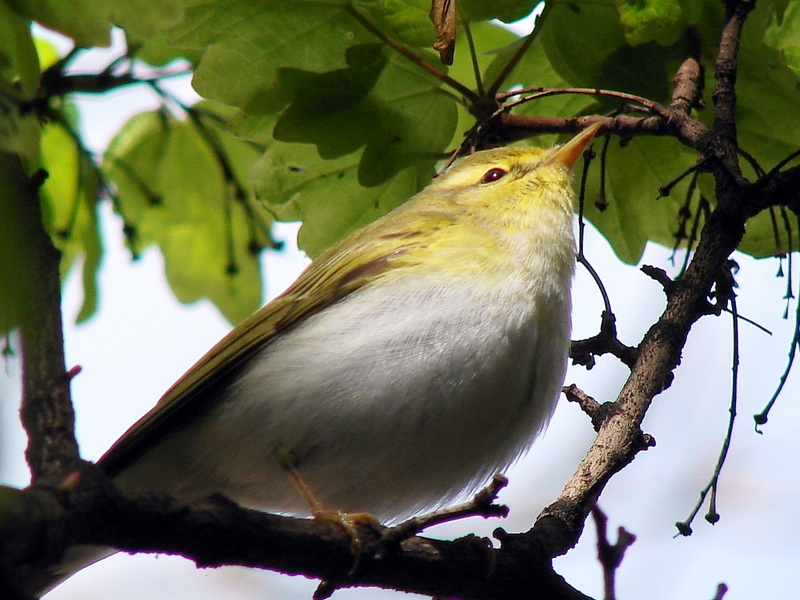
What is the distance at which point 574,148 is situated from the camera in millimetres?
3539

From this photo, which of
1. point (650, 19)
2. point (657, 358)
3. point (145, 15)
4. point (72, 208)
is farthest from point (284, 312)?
point (145, 15)

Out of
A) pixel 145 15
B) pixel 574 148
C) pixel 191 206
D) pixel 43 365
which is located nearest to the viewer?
pixel 43 365

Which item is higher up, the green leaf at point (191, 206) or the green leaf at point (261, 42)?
the green leaf at point (191, 206)

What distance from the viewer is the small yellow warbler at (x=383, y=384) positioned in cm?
310

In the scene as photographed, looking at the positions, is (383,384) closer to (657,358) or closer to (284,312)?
(284,312)

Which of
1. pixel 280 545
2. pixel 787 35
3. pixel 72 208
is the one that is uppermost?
pixel 787 35

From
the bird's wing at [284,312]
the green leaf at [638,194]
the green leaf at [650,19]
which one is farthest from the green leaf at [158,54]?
the green leaf at [650,19]

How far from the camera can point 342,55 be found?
305 centimetres

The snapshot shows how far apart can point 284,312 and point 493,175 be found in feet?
3.83

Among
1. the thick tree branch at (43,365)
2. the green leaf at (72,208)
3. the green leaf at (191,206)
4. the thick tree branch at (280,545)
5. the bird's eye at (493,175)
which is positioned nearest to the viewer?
the thick tree branch at (43,365)

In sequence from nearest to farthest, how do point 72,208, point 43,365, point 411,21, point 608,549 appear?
point 43,365 → point 608,549 → point 411,21 → point 72,208

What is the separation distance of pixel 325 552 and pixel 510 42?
195 cm

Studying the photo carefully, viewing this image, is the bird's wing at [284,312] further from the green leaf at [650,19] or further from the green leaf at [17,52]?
the green leaf at [17,52]

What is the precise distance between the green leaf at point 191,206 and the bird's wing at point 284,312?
87 centimetres
